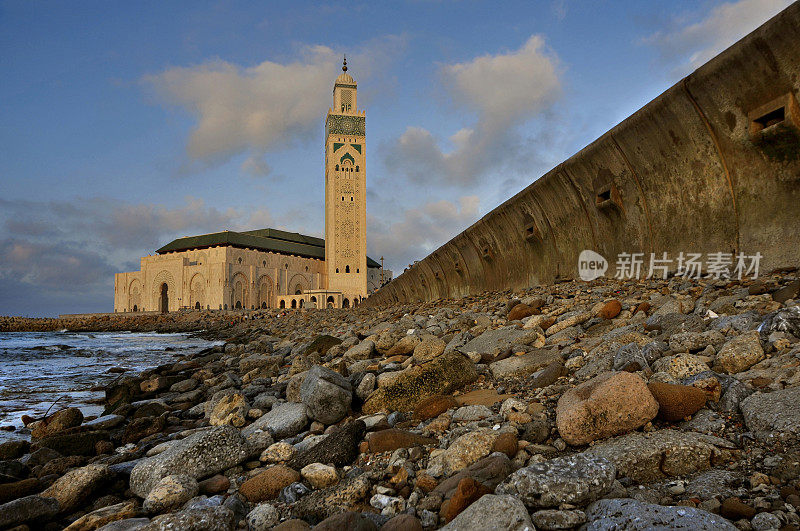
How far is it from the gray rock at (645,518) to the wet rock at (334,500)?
43.3 inches

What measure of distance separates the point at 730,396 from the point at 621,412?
55cm

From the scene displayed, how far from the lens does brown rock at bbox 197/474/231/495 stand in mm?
2783

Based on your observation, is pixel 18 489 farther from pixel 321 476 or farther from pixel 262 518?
pixel 321 476

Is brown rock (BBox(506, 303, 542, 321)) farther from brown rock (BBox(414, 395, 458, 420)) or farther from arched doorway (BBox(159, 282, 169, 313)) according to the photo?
arched doorway (BBox(159, 282, 169, 313))

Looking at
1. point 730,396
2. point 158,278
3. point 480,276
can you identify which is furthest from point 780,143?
point 158,278

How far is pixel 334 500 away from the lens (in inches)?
87.7

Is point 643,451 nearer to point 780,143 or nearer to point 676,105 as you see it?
point 780,143

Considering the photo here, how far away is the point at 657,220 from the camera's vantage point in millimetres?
5547

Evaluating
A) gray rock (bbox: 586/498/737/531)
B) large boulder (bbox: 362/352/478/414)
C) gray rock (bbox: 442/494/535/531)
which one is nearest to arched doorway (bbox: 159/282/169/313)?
large boulder (bbox: 362/352/478/414)

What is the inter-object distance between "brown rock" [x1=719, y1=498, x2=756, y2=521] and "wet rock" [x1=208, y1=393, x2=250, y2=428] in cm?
385

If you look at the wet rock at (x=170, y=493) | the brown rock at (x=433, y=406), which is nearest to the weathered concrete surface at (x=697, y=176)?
the brown rock at (x=433, y=406)

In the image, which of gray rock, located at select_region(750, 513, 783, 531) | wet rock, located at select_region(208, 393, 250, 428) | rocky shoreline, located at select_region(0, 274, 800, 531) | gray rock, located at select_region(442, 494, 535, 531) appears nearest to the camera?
gray rock, located at select_region(750, 513, 783, 531)

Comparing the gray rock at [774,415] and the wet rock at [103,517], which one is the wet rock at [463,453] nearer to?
the gray rock at [774,415]

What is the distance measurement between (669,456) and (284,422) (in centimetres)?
282
